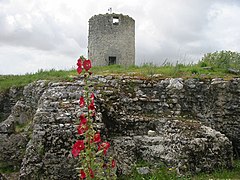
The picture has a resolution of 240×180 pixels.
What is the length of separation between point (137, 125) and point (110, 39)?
10.5 m

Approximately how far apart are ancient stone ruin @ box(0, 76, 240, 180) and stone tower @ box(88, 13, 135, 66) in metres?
7.51

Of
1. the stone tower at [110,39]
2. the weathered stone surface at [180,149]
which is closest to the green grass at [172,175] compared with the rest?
the weathered stone surface at [180,149]

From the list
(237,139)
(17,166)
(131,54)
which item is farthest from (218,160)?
(131,54)

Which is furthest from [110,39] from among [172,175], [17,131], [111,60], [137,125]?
[172,175]

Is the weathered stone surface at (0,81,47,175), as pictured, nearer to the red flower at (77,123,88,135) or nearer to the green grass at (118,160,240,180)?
the green grass at (118,160,240,180)

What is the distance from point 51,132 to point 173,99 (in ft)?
13.5

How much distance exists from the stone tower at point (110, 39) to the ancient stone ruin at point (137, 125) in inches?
296

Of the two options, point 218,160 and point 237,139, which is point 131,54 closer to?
point 237,139

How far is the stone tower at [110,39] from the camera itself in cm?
1906

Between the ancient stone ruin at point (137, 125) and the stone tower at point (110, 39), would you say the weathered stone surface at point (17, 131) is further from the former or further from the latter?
the stone tower at point (110, 39)

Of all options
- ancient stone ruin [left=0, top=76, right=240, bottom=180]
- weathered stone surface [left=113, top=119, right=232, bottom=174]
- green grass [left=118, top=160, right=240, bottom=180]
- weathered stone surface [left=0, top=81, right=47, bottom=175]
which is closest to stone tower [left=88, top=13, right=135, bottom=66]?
weathered stone surface [left=0, top=81, right=47, bottom=175]

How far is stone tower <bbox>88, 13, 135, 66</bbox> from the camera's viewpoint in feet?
62.5

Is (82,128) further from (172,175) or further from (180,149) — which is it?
(180,149)

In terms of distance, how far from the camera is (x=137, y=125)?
30.9 ft
